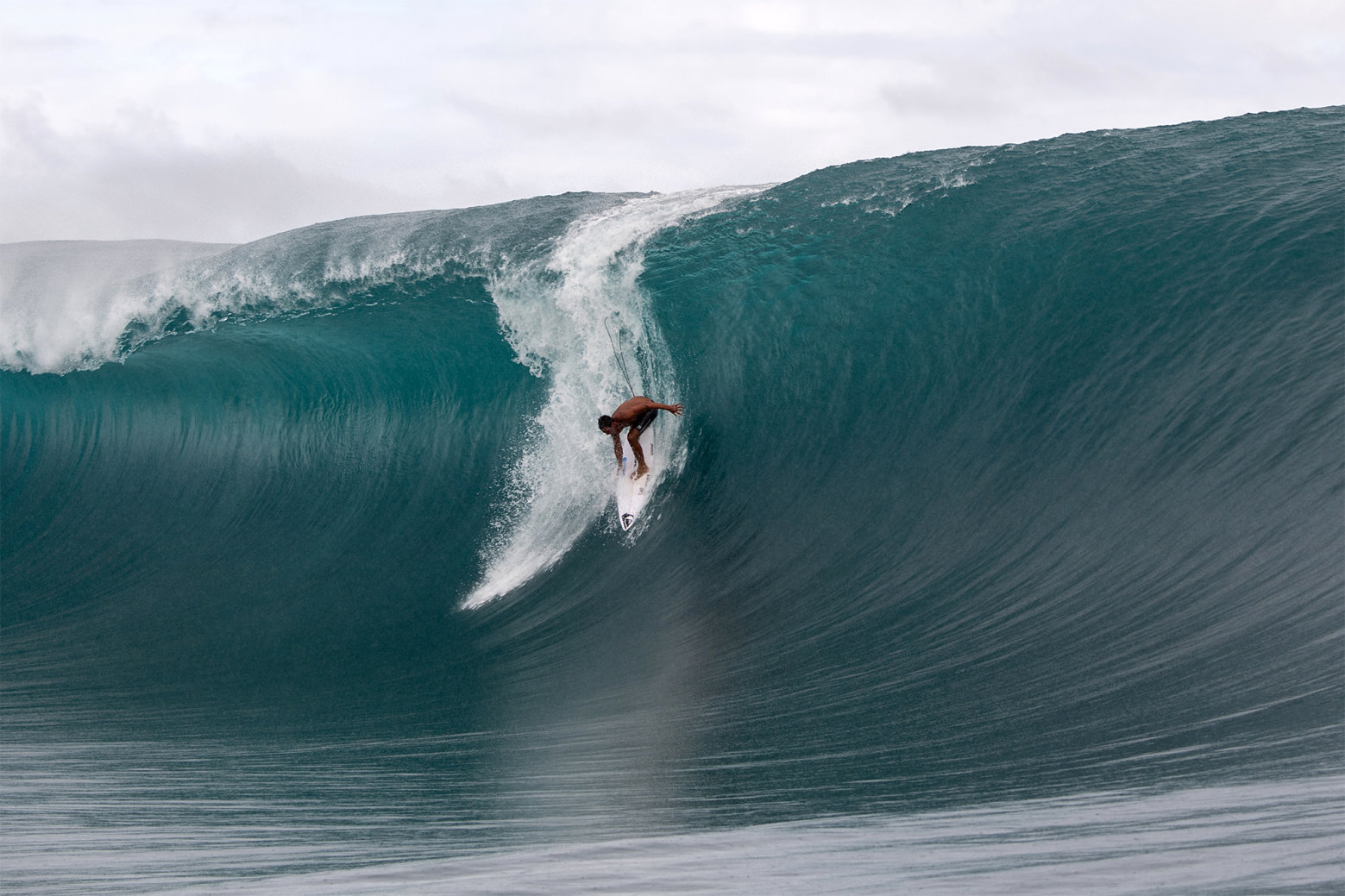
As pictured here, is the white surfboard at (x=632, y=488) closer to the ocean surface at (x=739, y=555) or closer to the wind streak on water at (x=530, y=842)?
the ocean surface at (x=739, y=555)

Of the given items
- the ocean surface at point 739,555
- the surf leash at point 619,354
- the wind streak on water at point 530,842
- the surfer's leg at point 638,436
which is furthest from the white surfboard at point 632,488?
the wind streak on water at point 530,842

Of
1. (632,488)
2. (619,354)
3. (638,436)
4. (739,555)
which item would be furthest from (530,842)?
(619,354)

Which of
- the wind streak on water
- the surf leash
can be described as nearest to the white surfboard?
the surf leash

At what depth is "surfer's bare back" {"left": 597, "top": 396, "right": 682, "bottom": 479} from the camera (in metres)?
8.03

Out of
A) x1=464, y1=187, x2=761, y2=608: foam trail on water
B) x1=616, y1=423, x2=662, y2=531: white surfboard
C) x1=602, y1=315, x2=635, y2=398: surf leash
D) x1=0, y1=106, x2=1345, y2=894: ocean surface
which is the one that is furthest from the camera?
x1=602, y1=315, x2=635, y2=398: surf leash

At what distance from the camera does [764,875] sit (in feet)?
14.4

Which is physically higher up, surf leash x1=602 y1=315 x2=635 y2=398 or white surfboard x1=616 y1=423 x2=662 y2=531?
surf leash x1=602 y1=315 x2=635 y2=398

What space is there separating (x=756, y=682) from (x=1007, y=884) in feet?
8.51

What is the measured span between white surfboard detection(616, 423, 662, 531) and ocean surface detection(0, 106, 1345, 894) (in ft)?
0.65

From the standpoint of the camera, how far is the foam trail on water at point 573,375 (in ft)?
28.5

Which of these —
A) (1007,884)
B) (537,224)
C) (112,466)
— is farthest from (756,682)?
(112,466)

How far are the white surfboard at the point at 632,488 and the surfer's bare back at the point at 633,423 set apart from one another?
54 mm

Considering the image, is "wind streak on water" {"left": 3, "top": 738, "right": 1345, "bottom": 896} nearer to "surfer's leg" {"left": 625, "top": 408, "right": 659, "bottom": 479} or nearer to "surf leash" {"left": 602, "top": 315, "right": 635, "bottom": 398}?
"surfer's leg" {"left": 625, "top": 408, "right": 659, "bottom": 479}

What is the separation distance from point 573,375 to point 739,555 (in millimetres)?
2696
